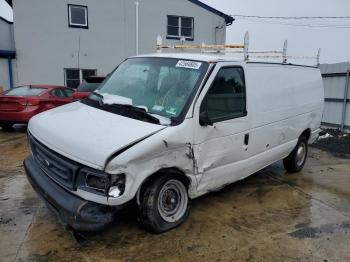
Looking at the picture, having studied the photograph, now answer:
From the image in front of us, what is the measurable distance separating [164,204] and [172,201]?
0.12m

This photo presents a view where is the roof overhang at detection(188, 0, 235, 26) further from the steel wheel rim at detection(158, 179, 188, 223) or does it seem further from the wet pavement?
the steel wheel rim at detection(158, 179, 188, 223)

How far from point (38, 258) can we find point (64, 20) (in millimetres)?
14754

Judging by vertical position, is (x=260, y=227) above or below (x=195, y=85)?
below

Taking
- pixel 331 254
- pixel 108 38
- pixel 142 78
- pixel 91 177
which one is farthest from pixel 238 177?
pixel 108 38

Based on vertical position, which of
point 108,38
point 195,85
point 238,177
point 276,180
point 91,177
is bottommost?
point 276,180

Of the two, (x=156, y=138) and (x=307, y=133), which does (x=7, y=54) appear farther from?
(x=156, y=138)

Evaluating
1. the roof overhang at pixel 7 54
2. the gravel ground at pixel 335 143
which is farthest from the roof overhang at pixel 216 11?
the gravel ground at pixel 335 143

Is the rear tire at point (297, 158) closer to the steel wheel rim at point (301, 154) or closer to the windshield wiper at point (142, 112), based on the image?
the steel wheel rim at point (301, 154)

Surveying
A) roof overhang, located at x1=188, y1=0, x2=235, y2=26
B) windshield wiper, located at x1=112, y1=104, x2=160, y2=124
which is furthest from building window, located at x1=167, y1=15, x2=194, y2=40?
windshield wiper, located at x1=112, y1=104, x2=160, y2=124

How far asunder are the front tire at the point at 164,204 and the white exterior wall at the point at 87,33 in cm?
1384

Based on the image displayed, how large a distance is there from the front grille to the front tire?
29.4 inches

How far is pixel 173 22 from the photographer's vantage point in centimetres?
1803

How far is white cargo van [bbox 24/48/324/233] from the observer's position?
3.21 meters

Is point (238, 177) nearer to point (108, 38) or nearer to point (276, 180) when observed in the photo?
point (276, 180)
